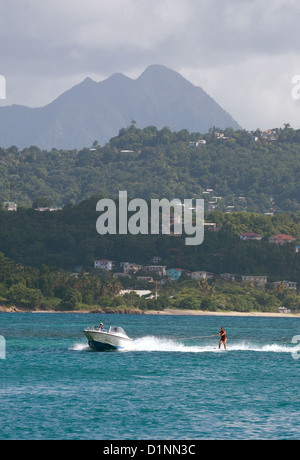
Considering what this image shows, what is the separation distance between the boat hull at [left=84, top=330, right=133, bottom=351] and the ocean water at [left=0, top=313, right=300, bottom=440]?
960 mm

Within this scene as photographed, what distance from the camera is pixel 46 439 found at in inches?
1966

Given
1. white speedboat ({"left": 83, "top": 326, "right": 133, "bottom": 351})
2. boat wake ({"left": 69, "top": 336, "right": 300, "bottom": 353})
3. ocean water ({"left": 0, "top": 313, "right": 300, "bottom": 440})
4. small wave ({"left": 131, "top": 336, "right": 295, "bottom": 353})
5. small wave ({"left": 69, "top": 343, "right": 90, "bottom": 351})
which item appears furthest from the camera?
small wave ({"left": 131, "top": 336, "right": 295, "bottom": 353})

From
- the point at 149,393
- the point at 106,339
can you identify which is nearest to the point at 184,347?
the point at 106,339

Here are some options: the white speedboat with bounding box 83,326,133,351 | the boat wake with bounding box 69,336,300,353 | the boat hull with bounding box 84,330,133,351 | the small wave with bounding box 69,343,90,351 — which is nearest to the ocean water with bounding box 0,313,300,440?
the small wave with bounding box 69,343,90,351

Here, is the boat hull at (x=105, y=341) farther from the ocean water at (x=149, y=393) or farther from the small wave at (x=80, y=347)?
the small wave at (x=80, y=347)

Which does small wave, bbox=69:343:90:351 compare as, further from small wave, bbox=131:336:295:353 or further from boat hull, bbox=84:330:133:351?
boat hull, bbox=84:330:133:351

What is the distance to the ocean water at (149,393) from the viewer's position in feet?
173

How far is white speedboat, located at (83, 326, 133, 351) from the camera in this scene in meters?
88.1

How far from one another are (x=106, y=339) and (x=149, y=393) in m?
22.5

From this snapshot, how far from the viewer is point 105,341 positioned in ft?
292
